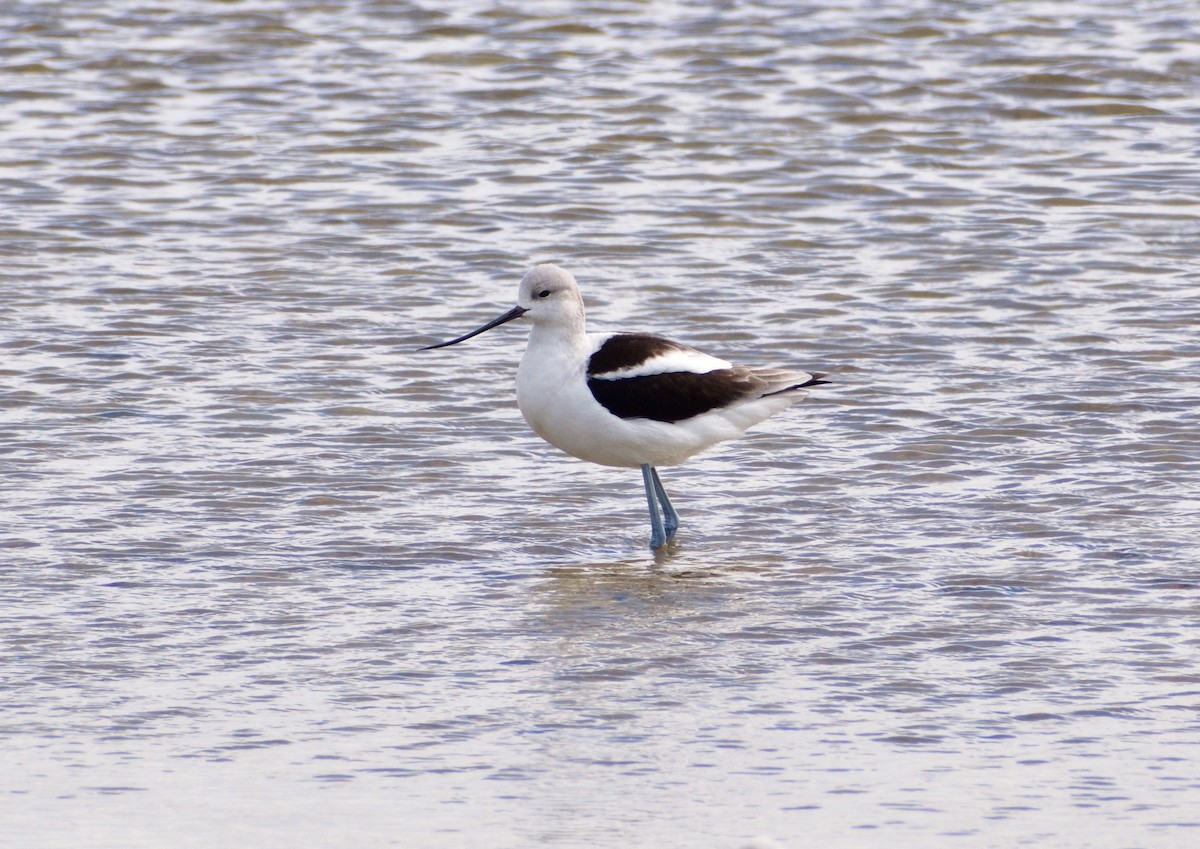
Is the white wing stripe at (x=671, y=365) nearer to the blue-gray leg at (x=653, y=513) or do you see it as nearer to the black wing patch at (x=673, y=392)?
the black wing patch at (x=673, y=392)

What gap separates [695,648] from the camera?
21.5 ft

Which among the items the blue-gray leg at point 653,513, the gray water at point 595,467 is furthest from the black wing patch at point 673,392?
the gray water at point 595,467

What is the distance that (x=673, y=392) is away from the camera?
313 inches

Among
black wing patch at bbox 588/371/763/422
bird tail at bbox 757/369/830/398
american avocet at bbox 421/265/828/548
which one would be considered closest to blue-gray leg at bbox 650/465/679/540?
american avocet at bbox 421/265/828/548

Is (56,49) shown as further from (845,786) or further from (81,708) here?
(845,786)

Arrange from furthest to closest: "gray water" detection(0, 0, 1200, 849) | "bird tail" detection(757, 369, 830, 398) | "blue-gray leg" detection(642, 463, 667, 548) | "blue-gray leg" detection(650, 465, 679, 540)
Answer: "bird tail" detection(757, 369, 830, 398) < "blue-gray leg" detection(650, 465, 679, 540) < "blue-gray leg" detection(642, 463, 667, 548) < "gray water" detection(0, 0, 1200, 849)

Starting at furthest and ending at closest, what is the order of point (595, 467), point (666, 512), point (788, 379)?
point (595, 467)
point (788, 379)
point (666, 512)

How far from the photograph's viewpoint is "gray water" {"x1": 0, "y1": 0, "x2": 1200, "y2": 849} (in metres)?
5.50

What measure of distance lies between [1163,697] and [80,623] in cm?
343

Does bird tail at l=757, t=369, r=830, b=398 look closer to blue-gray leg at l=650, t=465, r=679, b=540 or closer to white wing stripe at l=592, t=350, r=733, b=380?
white wing stripe at l=592, t=350, r=733, b=380

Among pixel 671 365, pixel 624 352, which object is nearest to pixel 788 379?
pixel 671 365

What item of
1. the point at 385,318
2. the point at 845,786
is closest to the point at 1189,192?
the point at 385,318

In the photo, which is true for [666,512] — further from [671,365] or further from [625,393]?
[671,365]

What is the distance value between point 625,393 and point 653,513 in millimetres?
476
